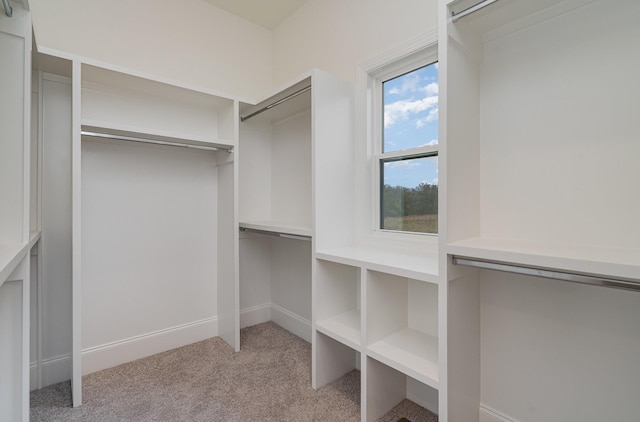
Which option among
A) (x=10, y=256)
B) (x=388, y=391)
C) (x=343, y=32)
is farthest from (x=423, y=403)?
(x=343, y=32)

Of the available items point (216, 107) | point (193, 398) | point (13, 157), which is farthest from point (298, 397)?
point (216, 107)

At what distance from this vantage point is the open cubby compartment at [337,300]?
1902mm

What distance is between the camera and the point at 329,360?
2.05 meters

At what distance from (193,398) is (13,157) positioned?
5.23ft

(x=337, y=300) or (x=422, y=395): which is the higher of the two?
(x=337, y=300)

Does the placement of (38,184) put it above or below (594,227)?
above

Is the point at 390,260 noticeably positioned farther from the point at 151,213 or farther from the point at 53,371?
the point at 53,371

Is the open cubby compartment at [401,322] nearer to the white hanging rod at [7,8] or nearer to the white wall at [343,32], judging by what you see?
the white wall at [343,32]

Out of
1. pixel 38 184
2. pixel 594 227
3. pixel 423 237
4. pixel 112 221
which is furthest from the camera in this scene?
pixel 112 221

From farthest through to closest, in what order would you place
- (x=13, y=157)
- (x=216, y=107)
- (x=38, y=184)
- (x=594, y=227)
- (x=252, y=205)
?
(x=252, y=205) → (x=216, y=107) → (x=38, y=184) → (x=13, y=157) → (x=594, y=227)

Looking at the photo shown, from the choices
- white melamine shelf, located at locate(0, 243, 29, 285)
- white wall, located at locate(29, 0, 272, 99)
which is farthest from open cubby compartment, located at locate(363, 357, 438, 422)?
white wall, located at locate(29, 0, 272, 99)

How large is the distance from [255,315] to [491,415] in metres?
2.09

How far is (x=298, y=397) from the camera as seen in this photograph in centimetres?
189

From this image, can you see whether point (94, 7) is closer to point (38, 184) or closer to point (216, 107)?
point (216, 107)
